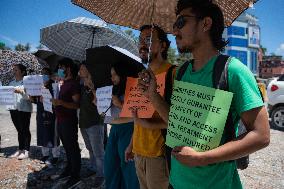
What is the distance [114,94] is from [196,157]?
83.9 inches

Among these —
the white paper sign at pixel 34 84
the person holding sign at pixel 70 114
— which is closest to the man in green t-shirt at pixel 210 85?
the person holding sign at pixel 70 114

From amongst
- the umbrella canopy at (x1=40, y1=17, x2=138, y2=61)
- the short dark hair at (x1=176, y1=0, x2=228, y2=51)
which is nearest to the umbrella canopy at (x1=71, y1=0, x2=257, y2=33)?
the short dark hair at (x1=176, y1=0, x2=228, y2=51)

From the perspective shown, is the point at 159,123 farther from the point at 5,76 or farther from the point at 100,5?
the point at 5,76

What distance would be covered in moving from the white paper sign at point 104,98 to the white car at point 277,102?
763cm

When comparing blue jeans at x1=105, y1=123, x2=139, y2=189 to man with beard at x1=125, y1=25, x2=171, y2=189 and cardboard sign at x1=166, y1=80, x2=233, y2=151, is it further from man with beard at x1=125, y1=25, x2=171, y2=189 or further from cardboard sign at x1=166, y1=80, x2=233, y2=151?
cardboard sign at x1=166, y1=80, x2=233, y2=151

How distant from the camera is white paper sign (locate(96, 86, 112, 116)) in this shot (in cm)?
364

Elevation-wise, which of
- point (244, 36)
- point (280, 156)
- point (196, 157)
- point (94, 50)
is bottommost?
point (280, 156)

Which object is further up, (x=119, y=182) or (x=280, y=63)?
(x=280, y=63)

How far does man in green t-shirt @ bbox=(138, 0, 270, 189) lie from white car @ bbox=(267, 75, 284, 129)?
350 inches

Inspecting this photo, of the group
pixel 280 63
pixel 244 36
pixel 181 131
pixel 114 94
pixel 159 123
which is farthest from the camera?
pixel 280 63

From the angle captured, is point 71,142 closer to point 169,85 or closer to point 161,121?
point 161,121

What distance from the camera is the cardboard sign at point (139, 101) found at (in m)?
2.42

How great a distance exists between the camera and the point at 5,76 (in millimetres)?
9664

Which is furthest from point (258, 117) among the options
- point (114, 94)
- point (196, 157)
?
point (114, 94)
